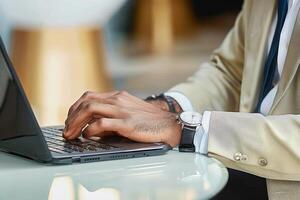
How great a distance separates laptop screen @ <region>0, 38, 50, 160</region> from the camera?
1043mm

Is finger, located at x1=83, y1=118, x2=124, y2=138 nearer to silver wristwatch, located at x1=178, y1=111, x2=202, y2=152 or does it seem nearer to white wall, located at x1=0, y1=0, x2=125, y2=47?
silver wristwatch, located at x1=178, y1=111, x2=202, y2=152

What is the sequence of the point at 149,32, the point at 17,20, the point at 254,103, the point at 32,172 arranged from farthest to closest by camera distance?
1. the point at 149,32
2. the point at 17,20
3. the point at 254,103
4. the point at 32,172

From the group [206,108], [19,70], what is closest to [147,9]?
[19,70]

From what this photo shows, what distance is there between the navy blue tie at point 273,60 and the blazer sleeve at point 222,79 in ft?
0.53

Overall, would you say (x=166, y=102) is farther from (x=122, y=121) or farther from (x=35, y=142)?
(x=35, y=142)

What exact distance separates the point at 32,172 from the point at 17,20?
6.55 feet

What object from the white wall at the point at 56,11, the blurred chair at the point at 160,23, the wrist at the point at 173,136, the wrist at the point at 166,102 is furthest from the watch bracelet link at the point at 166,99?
the blurred chair at the point at 160,23

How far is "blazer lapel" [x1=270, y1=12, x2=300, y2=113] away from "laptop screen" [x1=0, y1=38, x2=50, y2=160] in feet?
1.51

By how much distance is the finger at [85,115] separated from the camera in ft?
4.12

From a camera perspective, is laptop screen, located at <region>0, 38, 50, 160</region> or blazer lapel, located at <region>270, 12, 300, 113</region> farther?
blazer lapel, located at <region>270, 12, 300, 113</region>

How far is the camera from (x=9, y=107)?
112 centimetres

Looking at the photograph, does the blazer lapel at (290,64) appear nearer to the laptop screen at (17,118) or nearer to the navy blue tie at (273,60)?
the navy blue tie at (273,60)

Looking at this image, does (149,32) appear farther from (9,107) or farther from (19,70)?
(9,107)

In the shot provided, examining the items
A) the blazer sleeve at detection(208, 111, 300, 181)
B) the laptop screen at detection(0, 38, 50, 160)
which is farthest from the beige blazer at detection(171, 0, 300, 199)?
the laptop screen at detection(0, 38, 50, 160)
